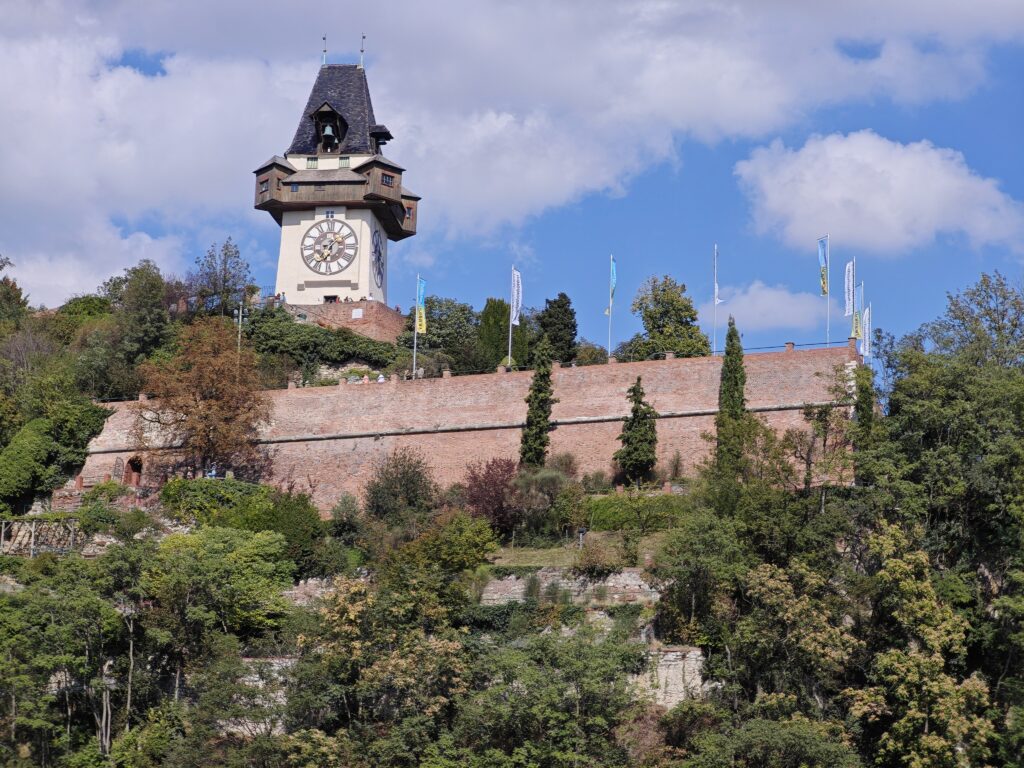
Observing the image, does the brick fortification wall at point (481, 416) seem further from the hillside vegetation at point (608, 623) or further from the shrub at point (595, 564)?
the shrub at point (595, 564)

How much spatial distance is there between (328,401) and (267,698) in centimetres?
1799

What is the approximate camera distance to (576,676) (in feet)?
109

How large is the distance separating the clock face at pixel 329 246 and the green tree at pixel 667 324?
12686 mm

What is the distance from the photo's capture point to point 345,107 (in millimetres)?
65312

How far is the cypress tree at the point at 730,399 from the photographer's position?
41.6 metres

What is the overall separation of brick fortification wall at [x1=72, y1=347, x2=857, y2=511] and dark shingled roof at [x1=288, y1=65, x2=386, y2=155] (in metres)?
15.9

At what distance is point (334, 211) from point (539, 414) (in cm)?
2004

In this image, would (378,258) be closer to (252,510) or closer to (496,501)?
(252,510)

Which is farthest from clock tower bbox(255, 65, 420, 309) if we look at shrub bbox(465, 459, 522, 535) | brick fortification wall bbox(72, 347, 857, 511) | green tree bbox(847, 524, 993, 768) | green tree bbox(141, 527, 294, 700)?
green tree bbox(847, 524, 993, 768)

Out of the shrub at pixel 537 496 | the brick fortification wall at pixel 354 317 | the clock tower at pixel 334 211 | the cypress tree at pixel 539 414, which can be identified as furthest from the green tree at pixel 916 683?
the clock tower at pixel 334 211

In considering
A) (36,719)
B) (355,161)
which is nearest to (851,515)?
(36,719)

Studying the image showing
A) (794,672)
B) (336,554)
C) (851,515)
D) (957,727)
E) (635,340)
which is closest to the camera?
(957,727)

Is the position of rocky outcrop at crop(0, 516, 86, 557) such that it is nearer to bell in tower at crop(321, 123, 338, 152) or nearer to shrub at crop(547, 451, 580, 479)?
shrub at crop(547, 451, 580, 479)

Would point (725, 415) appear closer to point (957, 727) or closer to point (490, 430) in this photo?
point (490, 430)
